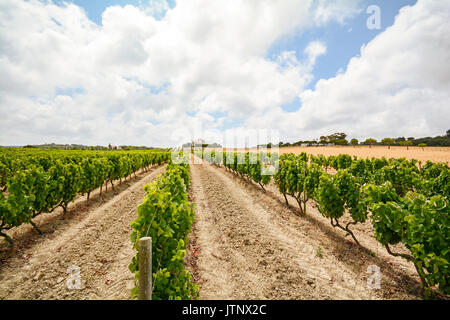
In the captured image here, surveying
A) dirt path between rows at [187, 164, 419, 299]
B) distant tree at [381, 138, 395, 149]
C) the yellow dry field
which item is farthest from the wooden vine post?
distant tree at [381, 138, 395, 149]

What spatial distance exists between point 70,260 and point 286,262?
6747 millimetres

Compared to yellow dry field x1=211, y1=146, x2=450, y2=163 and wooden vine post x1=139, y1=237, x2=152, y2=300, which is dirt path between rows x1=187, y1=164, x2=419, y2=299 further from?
yellow dry field x1=211, y1=146, x2=450, y2=163

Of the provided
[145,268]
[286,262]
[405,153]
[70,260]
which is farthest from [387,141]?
[70,260]

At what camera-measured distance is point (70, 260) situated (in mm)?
5715

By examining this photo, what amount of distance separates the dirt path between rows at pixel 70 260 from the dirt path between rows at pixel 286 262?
2.22m

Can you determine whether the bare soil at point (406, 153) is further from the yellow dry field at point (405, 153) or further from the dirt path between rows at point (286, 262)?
the dirt path between rows at point (286, 262)

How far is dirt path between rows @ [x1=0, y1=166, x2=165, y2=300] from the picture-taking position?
4586 millimetres

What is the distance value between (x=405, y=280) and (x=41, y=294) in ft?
31.5

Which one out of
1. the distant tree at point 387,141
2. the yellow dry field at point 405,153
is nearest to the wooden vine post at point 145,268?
the yellow dry field at point 405,153

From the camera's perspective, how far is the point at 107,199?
1257 cm

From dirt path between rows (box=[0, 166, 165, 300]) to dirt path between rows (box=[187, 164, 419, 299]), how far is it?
2.22 metres

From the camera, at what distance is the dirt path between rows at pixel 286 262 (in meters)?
4.67

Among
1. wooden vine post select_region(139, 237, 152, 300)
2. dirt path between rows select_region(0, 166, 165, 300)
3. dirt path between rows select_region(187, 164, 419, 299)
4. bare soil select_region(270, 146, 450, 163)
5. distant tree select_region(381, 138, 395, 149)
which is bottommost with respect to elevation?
dirt path between rows select_region(187, 164, 419, 299)
